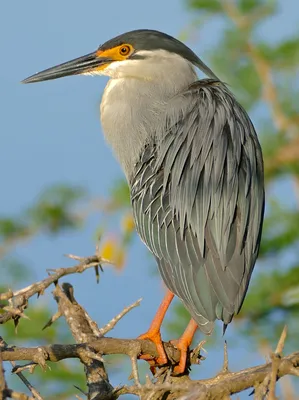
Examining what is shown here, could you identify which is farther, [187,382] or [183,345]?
[183,345]

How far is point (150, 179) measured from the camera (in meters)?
2.93

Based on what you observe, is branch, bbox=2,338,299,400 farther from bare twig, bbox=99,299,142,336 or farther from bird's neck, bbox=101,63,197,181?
bird's neck, bbox=101,63,197,181

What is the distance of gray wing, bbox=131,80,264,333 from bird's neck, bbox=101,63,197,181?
104 mm

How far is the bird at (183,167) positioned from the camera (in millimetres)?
2586

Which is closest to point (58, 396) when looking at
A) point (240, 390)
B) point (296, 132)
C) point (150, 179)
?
point (150, 179)

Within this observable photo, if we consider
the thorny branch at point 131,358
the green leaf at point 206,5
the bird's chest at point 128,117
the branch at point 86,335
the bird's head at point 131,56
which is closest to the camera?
the thorny branch at point 131,358

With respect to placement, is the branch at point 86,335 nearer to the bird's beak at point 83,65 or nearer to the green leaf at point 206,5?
the bird's beak at point 83,65

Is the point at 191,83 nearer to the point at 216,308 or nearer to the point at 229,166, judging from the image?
the point at 229,166

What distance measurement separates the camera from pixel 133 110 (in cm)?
335

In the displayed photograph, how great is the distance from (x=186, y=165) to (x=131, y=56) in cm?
75

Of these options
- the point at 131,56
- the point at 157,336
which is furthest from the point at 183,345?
the point at 131,56

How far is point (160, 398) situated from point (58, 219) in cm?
325

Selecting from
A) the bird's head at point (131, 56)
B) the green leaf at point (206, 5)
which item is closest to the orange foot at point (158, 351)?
the bird's head at point (131, 56)

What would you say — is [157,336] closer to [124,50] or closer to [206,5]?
[124,50]
